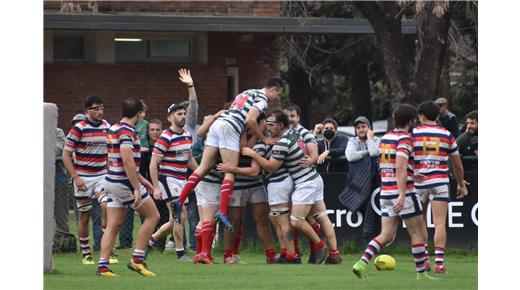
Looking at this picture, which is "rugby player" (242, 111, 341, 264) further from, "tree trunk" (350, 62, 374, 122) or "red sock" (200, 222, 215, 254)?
"tree trunk" (350, 62, 374, 122)

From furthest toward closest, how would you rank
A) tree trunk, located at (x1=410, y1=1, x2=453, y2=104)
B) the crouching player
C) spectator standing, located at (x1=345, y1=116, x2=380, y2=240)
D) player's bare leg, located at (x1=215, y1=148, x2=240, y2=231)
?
tree trunk, located at (x1=410, y1=1, x2=453, y2=104), spectator standing, located at (x1=345, y1=116, x2=380, y2=240), player's bare leg, located at (x1=215, y1=148, x2=240, y2=231), the crouching player

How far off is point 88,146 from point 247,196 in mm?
2013

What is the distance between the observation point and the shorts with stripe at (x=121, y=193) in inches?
541

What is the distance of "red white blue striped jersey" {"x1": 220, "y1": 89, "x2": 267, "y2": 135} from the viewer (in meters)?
15.7

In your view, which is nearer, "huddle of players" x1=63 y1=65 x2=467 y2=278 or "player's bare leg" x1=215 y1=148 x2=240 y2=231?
"huddle of players" x1=63 y1=65 x2=467 y2=278

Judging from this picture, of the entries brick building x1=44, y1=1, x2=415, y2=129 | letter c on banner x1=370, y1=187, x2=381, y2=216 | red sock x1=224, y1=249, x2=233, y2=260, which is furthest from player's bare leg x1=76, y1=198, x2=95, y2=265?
brick building x1=44, y1=1, x2=415, y2=129

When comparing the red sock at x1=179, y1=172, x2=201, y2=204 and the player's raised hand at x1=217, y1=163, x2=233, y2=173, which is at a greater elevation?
the player's raised hand at x1=217, y1=163, x2=233, y2=173

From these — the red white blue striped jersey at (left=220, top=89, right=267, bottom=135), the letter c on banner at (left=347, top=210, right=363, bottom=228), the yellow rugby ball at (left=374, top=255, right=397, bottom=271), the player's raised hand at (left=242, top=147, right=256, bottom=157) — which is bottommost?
the yellow rugby ball at (left=374, top=255, right=397, bottom=271)

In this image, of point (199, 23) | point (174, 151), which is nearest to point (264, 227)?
point (174, 151)

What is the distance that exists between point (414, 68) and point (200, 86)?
6.42 meters

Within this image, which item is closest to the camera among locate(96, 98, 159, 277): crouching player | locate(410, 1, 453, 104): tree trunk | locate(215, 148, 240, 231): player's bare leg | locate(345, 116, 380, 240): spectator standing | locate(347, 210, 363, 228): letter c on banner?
locate(96, 98, 159, 277): crouching player

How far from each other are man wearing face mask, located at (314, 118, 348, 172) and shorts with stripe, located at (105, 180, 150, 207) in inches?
197

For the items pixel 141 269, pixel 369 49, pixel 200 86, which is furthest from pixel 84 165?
pixel 369 49

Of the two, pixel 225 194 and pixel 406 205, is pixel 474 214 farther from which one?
pixel 406 205
